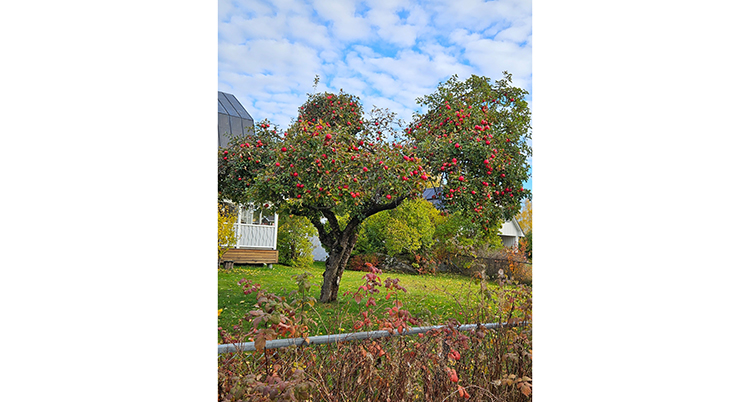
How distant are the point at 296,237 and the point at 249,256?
394 mm

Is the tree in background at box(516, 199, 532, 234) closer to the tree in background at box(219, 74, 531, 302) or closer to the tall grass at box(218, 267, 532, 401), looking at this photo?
the tree in background at box(219, 74, 531, 302)

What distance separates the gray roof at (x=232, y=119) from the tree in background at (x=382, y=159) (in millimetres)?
74

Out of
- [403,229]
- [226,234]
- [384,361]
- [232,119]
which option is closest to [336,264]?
[403,229]

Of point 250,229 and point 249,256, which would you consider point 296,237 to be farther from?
point 250,229

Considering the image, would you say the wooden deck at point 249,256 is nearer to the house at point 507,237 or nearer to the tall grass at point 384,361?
the house at point 507,237

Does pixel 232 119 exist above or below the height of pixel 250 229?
above

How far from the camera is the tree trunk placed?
10.4 feet

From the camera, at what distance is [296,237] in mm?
3477

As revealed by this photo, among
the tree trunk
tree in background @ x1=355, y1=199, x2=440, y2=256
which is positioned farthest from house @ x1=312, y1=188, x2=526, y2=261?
the tree trunk

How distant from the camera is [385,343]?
130 cm
